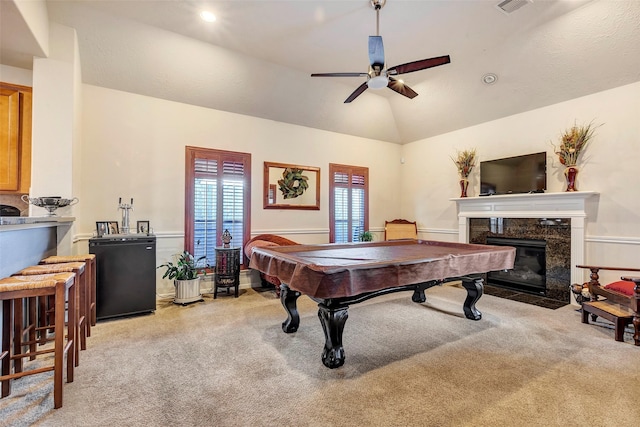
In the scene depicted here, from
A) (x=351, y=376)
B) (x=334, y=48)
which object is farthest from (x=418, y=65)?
(x=351, y=376)

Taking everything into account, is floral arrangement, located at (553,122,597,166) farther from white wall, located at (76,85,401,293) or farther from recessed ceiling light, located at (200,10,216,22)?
recessed ceiling light, located at (200,10,216,22)

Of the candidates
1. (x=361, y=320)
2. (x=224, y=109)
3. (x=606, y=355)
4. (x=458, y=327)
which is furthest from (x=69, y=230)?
(x=606, y=355)

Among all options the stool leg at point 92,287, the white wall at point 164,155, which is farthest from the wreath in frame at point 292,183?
the stool leg at point 92,287

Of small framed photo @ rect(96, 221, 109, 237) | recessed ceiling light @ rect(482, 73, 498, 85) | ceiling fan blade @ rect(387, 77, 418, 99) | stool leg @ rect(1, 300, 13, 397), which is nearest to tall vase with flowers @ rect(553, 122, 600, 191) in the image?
recessed ceiling light @ rect(482, 73, 498, 85)

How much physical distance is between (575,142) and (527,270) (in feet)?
6.71

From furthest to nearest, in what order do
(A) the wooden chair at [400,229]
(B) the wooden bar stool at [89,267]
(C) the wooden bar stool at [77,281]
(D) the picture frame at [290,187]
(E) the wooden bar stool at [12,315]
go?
(A) the wooden chair at [400,229] → (D) the picture frame at [290,187] → (B) the wooden bar stool at [89,267] → (C) the wooden bar stool at [77,281] → (E) the wooden bar stool at [12,315]

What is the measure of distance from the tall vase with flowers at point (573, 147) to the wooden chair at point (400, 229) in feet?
8.99

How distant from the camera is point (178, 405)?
1859 mm

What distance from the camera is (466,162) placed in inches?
215

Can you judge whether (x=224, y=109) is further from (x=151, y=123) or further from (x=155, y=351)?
(x=155, y=351)

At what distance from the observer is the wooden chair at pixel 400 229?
20.8ft

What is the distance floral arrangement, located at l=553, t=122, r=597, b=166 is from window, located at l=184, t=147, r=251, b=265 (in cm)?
480

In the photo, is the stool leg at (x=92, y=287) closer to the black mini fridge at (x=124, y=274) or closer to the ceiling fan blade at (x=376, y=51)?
the black mini fridge at (x=124, y=274)

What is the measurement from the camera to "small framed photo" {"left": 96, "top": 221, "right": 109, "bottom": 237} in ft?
11.8
